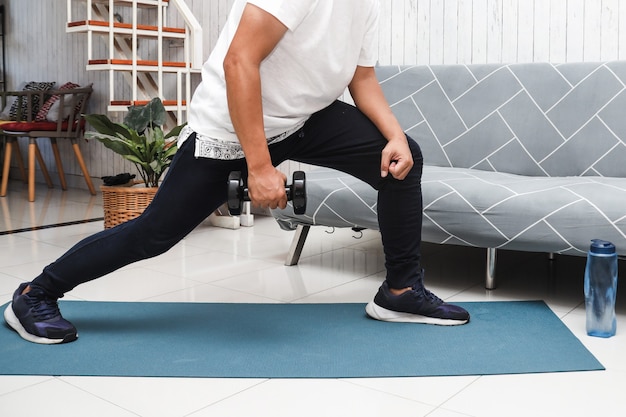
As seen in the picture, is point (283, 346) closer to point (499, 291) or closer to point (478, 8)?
point (499, 291)

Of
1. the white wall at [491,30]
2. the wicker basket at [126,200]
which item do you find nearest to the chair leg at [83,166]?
the white wall at [491,30]

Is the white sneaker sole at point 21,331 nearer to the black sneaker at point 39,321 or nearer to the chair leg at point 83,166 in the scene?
the black sneaker at point 39,321

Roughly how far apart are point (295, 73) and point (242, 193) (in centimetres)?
33

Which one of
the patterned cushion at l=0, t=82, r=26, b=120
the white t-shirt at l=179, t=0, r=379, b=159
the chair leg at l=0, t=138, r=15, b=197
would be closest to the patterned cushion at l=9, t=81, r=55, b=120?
the patterned cushion at l=0, t=82, r=26, b=120

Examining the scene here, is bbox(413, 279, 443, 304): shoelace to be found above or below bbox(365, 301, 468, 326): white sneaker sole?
above

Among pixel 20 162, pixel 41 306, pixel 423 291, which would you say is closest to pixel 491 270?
pixel 423 291

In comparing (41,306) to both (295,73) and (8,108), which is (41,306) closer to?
(295,73)

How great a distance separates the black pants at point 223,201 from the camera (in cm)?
181

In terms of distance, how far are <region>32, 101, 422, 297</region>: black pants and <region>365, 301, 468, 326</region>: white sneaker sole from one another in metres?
0.09

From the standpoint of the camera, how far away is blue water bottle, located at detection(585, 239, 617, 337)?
195 cm

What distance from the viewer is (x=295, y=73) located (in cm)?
176

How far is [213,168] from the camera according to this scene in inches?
70.9

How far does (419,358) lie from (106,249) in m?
0.84

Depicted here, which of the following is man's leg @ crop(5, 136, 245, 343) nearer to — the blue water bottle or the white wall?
the blue water bottle
